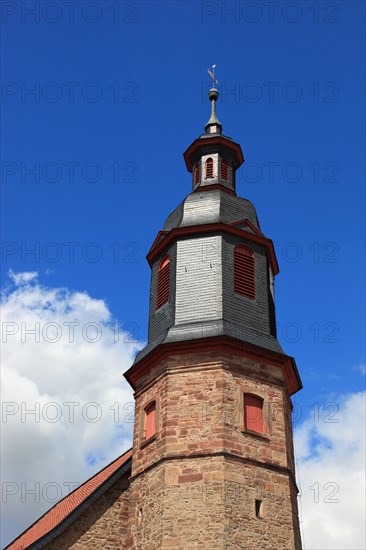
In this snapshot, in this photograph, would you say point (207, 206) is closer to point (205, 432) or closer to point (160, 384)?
point (160, 384)

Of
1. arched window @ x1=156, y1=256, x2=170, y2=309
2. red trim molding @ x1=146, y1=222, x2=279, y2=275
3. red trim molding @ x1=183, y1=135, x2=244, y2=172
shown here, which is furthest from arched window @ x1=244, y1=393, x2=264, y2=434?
red trim molding @ x1=183, y1=135, x2=244, y2=172

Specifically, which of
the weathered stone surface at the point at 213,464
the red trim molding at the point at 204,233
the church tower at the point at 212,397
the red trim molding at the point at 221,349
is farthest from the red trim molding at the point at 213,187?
the weathered stone surface at the point at 213,464

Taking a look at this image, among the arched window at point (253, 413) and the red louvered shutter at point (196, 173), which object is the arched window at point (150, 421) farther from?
the red louvered shutter at point (196, 173)

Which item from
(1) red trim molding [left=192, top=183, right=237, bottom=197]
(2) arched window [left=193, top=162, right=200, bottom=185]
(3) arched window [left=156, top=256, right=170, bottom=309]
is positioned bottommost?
(3) arched window [left=156, top=256, right=170, bottom=309]


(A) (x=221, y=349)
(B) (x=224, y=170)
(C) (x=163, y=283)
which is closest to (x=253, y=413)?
(A) (x=221, y=349)

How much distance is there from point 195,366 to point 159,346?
1.05m

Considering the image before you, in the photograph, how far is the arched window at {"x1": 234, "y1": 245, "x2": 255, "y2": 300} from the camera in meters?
18.4

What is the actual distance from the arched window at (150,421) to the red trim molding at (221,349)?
1.03m

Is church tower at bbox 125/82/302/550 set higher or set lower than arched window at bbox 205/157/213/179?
lower

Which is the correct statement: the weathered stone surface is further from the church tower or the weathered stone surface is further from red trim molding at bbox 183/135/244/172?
red trim molding at bbox 183/135/244/172

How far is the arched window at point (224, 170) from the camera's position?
22422 mm

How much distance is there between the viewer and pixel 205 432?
51.6 feet

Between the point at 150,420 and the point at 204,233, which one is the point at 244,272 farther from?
the point at 150,420

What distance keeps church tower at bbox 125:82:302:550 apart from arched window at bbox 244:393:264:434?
0.03 metres
